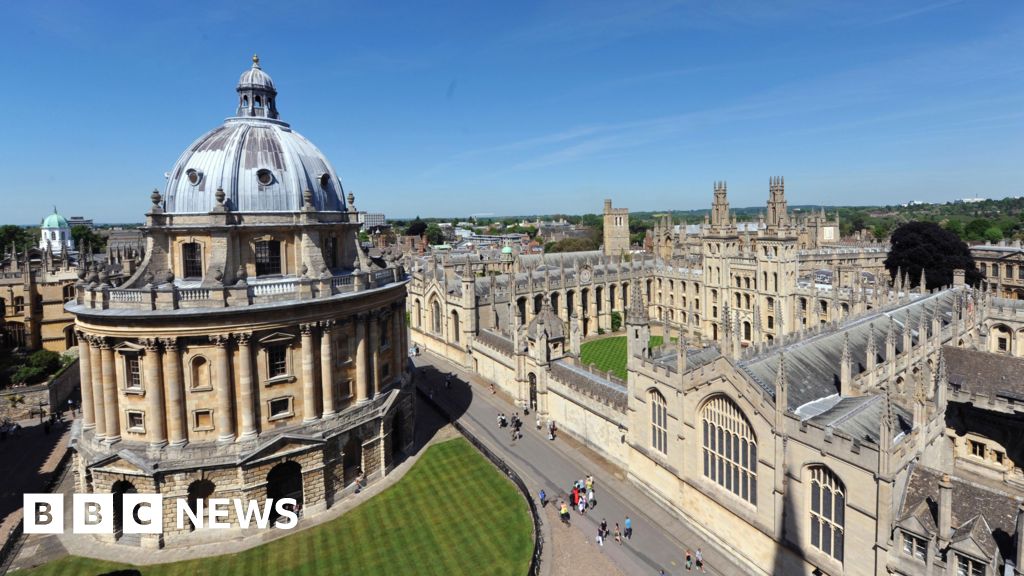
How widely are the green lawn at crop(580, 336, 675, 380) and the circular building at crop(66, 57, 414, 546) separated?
2377cm

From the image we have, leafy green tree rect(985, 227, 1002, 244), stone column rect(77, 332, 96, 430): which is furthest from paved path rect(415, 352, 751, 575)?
leafy green tree rect(985, 227, 1002, 244)

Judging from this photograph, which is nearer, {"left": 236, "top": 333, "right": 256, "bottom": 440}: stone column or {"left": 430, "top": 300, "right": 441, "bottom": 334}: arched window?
{"left": 236, "top": 333, "right": 256, "bottom": 440}: stone column

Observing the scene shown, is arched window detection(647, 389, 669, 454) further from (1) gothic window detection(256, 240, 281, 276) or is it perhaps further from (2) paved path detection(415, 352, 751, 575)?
(1) gothic window detection(256, 240, 281, 276)

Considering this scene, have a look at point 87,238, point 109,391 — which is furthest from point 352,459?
point 87,238

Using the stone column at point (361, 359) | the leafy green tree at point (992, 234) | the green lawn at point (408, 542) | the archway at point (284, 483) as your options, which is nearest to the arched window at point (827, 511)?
the green lawn at point (408, 542)

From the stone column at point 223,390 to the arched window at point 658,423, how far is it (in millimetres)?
20089

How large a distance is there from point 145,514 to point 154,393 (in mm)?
5509

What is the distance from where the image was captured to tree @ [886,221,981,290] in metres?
68.7

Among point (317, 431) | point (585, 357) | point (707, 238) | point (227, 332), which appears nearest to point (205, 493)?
point (317, 431)

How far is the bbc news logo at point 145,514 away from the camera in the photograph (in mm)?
25438

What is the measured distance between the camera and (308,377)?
27766 mm

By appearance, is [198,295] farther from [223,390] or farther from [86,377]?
[86,377]

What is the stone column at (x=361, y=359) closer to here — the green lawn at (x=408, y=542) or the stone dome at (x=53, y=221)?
the green lawn at (x=408, y=542)

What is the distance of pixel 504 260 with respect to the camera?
3659 inches
